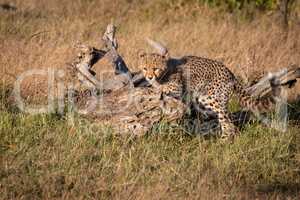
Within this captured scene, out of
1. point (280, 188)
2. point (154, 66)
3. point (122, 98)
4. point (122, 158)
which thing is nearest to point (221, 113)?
point (154, 66)

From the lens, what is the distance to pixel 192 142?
17.7 ft

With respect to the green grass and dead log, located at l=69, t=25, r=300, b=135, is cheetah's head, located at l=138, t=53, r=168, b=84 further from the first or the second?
the green grass

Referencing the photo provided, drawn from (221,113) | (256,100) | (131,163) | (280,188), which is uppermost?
(256,100)

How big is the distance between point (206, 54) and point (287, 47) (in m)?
1.35

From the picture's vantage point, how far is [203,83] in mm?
5949

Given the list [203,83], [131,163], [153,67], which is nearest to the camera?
[131,163]

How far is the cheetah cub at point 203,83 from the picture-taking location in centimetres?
583

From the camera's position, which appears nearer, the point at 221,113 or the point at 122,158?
the point at 122,158

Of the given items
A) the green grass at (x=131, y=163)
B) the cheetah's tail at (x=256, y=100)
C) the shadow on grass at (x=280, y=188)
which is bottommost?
the shadow on grass at (x=280, y=188)

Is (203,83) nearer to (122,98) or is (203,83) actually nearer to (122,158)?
(122,98)

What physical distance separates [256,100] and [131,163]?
66.5 inches

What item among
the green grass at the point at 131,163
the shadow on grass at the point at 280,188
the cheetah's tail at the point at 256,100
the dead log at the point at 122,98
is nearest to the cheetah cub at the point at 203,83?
the cheetah's tail at the point at 256,100

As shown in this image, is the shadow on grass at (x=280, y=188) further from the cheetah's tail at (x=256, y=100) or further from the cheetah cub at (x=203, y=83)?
the cheetah's tail at (x=256, y=100)

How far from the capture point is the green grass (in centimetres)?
438
